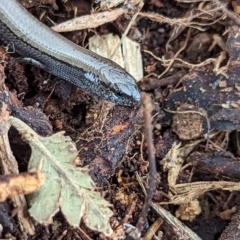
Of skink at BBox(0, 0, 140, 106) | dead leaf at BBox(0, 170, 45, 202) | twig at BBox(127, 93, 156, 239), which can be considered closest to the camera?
twig at BBox(127, 93, 156, 239)

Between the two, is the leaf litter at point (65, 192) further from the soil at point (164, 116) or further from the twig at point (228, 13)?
the twig at point (228, 13)

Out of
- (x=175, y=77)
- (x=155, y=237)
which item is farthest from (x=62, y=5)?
(x=155, y=237)

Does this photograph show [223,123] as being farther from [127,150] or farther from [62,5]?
[62,5]

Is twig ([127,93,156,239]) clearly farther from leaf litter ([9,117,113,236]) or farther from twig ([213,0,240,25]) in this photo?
twig ([213,0,240,25])

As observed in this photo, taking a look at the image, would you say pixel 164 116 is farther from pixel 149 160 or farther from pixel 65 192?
pixel 65 192

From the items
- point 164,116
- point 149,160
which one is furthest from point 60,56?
point 149,160

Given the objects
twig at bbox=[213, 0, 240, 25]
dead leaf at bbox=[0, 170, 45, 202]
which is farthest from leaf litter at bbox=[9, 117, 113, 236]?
twig at bbox=[213, 0, 240, 25]

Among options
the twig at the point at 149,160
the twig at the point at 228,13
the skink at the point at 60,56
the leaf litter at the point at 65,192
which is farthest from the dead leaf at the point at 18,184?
the twig at the point at 228,13
